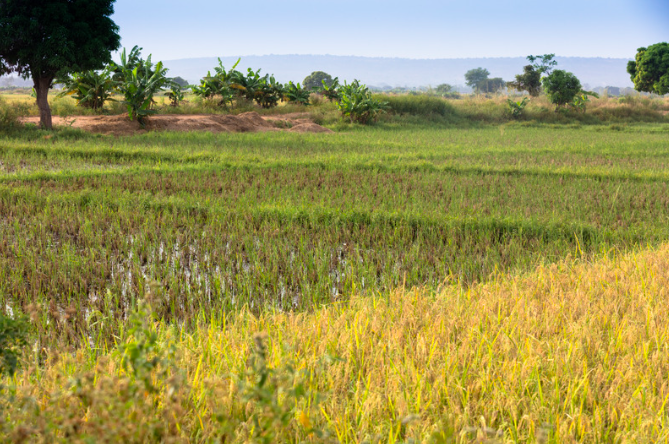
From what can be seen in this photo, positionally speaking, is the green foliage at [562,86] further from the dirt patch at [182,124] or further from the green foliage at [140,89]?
the green foliage at [140,89]

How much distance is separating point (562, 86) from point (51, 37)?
21908mm

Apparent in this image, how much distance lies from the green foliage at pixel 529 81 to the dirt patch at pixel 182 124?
839 inches

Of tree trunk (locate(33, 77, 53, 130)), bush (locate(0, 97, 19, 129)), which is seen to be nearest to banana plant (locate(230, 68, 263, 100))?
tree trunk (locate(33, 77, 53, 130))

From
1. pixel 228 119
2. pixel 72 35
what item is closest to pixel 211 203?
pixel 72 35

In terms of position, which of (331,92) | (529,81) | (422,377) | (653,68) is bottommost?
(422,377)

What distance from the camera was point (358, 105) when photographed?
18125 millimetres

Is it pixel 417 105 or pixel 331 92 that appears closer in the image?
pixel 417 105

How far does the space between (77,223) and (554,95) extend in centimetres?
2465

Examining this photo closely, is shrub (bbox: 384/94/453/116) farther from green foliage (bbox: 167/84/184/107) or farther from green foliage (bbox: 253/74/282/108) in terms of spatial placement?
green foliage (bbox: 167/84/184/107)

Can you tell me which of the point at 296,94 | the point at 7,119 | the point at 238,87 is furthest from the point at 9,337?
the point at 296,94

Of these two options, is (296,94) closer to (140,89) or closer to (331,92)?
(331,92)

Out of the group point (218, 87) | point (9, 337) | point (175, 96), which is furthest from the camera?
point (218, 87)

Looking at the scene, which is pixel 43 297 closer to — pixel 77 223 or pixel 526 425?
pixel 77 223

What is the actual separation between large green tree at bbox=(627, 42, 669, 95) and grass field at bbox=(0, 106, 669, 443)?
27507 mm
